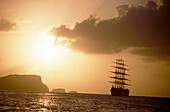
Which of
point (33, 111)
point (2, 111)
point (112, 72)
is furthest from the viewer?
point (112, 72)

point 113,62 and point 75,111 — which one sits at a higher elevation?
point 113,62

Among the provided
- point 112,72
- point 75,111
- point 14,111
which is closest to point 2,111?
point 14,111

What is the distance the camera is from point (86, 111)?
5144cm

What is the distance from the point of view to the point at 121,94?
198625 mm

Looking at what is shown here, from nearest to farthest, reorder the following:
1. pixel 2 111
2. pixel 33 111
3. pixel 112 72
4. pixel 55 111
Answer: pixel 2 111 < pixel 33 111 < pixel 55 111 < pixel 112 72

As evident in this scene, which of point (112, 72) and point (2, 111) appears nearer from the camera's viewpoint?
point (2, 111)

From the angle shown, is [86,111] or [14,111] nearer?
[14,111]

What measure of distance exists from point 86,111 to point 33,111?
39.1 ft

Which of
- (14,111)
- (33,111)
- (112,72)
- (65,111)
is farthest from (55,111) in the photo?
(112,72)

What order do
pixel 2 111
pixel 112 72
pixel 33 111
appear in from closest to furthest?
1. pixel 2 111
2. pixel 33 111
3. pixel 112 72

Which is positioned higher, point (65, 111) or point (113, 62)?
point (113, 62)

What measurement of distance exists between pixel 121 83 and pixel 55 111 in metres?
155

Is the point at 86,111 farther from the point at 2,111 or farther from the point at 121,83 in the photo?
the point at 121,83

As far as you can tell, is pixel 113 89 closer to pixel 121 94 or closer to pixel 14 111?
pixel 121 94
